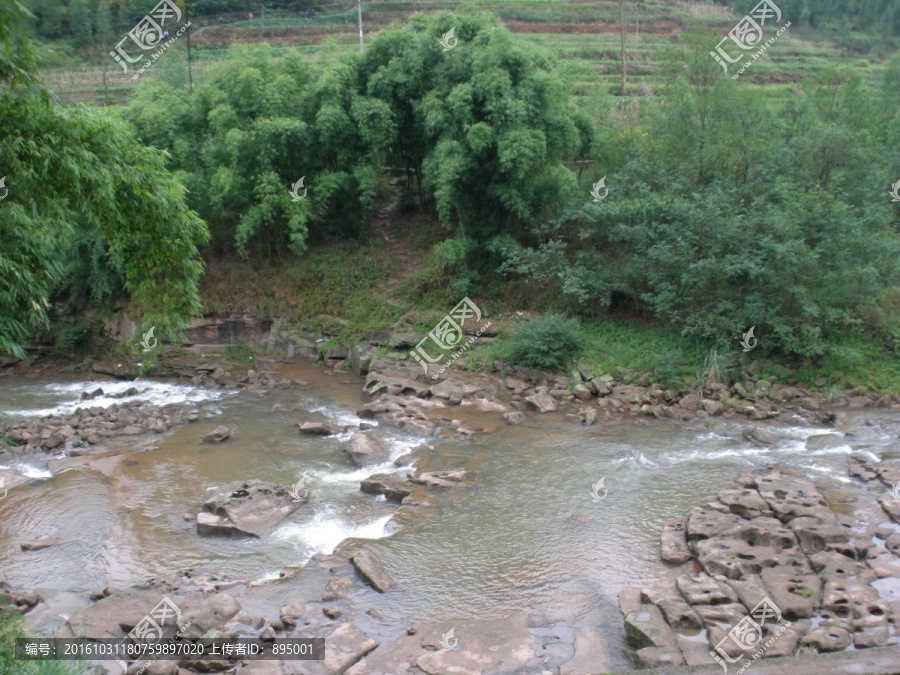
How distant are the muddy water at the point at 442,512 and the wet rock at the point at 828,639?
2120 mm

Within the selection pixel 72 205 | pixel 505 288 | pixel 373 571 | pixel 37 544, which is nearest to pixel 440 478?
pixel 373 571

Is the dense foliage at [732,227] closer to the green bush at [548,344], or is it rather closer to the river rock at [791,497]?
the green bush at [548,344]

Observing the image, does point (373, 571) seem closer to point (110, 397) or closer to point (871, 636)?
point (871, 636)

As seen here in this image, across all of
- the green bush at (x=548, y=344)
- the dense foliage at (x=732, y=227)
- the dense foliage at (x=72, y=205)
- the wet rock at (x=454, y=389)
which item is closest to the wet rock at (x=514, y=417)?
the wet rock at (x=454, y=389)

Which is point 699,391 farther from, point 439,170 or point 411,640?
point 411,640

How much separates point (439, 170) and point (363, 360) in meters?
5.58

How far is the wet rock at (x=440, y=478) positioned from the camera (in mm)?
13398

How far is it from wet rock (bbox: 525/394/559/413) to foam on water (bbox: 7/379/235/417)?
7.88 meters

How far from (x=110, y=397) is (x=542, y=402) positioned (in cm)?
1110

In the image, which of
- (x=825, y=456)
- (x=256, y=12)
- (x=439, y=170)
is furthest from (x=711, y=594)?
(x=256, y=12)

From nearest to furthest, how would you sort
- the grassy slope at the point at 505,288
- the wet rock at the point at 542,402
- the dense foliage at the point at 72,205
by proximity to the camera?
the dense foliage at the point at 72,205, the wet rock at the point at 542,402, the grassy slope at the point at 505,288

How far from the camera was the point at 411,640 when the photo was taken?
29.6 ft

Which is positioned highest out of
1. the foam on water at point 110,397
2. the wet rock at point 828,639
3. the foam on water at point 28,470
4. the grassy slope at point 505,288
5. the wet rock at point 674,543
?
the grassy slope at point 505,288

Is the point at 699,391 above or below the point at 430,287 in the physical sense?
below
